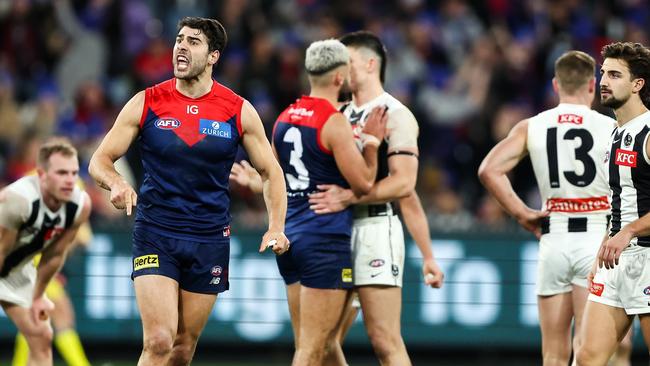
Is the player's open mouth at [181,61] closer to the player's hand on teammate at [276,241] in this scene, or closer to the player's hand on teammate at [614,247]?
the player's hand on teammate at [276,241]

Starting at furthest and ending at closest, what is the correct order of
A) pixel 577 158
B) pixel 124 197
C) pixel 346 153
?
1. pixel 577 158
2. pixel 346 153
3. pixel 124 197

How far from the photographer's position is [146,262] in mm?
7980

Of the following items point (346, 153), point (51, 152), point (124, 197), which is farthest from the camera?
point (51, 152)

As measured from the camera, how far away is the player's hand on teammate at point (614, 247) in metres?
7.69

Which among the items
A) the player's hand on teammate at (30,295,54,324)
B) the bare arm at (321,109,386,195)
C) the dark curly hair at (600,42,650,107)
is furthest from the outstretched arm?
the dark curly hair at (600,42,650,107)

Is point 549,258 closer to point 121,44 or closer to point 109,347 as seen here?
point 109,347

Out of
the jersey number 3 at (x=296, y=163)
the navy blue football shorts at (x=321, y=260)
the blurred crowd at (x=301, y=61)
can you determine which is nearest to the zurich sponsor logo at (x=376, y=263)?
the navy blue football shorts at (x=321, y=260)

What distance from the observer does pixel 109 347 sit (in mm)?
14141

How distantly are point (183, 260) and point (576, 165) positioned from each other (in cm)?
313

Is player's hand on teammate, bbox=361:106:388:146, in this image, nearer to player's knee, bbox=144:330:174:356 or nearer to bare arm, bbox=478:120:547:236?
bare arm, bbox=478:120:547:236

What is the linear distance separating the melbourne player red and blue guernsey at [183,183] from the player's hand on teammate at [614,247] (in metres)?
2.57

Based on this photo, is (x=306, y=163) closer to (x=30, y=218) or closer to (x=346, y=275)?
(x=346, y=275)

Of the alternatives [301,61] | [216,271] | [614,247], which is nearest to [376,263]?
[216,271]

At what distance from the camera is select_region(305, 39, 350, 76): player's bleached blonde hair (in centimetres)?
872
